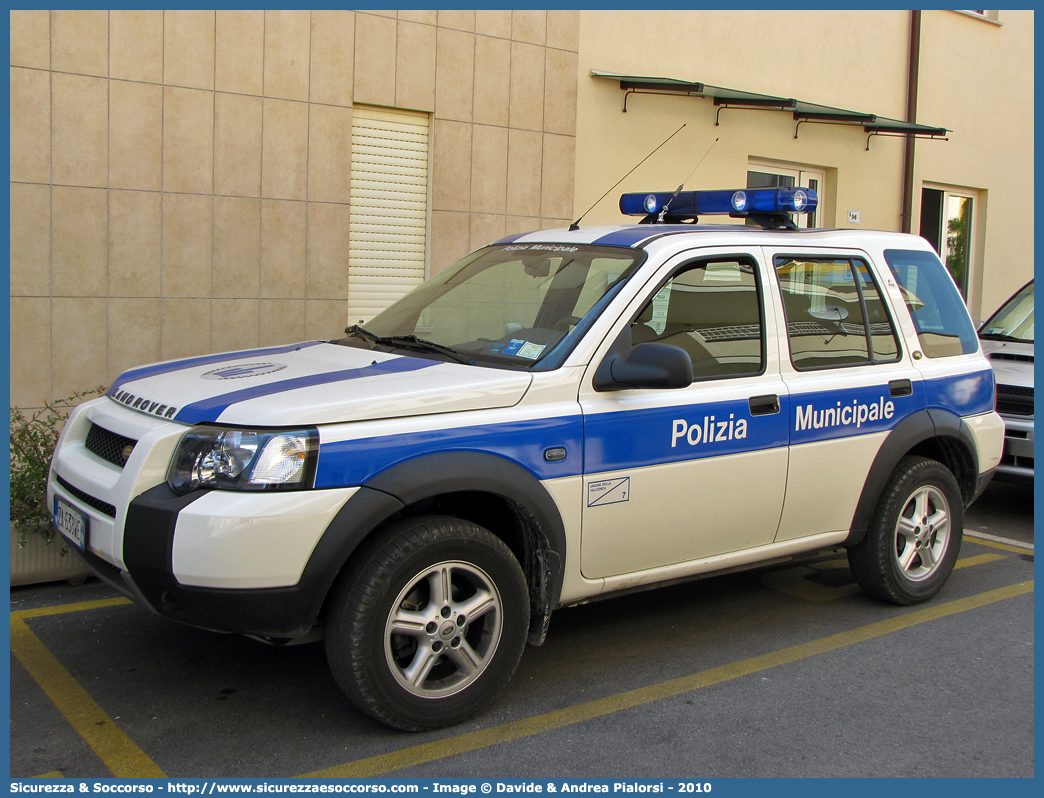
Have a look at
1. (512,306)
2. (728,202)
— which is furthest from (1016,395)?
(512,306)

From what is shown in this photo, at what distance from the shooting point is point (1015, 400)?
24.3 ft

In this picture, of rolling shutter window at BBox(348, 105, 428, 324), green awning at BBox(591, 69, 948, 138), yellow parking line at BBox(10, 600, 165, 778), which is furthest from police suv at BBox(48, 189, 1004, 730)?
green awning at BBox(591, 69, 948, 138)

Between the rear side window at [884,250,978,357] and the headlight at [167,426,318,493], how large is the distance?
3421mm

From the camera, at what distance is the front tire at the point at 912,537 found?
510 centimetres

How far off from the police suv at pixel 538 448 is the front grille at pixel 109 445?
0.06 ft

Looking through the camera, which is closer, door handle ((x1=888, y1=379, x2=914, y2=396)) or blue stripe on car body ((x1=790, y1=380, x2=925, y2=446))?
blue stripe on car body ((x1=790, y1=380, x2=925, y2=446))

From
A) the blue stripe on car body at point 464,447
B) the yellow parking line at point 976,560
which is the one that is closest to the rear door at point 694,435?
the blue stripe on car body at point 464,447

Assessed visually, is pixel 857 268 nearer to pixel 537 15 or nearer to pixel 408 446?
pixel 408 446

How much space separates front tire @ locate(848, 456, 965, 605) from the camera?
5.10 m

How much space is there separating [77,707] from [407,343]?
1.98 m

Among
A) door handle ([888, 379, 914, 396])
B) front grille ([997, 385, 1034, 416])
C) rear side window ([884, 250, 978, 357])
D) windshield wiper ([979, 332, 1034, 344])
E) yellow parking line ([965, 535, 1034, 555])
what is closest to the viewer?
door handle ([888, 379, 914, 396])

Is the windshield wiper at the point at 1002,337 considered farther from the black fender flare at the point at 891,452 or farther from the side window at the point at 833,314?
the side window at the point at 833,314

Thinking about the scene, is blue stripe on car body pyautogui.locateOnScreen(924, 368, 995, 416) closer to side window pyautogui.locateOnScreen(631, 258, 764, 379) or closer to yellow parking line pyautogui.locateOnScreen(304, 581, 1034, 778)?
yellow parking line pyautogui.locateOnScreen(304, 581, 1034, 778)

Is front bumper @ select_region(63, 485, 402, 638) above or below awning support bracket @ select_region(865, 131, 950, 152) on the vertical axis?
below
